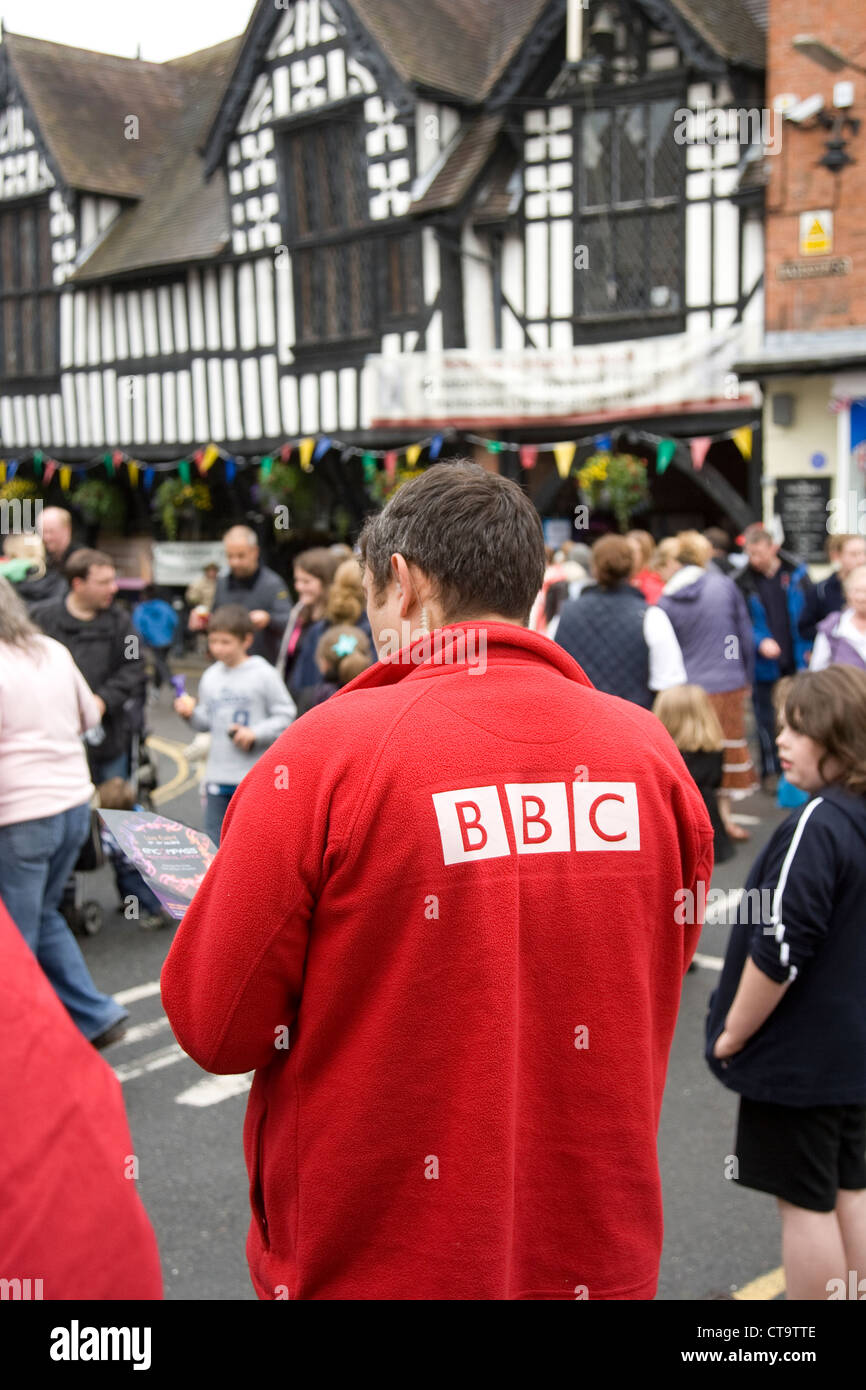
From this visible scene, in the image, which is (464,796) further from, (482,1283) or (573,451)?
(573,451)

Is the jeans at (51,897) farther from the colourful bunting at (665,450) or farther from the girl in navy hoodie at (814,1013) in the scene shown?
the colourful bunting at (665,450)

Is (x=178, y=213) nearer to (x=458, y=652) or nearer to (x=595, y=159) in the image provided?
(x=595, y=159)

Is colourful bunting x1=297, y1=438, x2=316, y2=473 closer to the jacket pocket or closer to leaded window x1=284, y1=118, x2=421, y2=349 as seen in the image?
leaded window x1=284, y1=118, x2=421, y2=349

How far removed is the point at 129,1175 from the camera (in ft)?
8.14

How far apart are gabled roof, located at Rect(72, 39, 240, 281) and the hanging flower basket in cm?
640

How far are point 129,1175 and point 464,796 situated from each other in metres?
1.28

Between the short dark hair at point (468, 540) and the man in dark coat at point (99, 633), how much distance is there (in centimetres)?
491

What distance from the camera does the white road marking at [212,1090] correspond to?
15.7 feet

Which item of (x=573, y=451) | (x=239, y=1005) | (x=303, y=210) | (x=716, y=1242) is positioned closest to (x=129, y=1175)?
(x=239, y=1005)

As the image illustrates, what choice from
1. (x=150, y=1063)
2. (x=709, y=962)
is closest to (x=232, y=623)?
(x=150, y=1063)

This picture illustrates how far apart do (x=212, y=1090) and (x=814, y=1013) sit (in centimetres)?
274

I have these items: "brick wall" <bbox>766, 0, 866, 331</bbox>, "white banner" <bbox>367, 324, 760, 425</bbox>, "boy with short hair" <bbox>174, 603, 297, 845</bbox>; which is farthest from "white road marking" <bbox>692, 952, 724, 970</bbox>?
"white banner" <bbox>367, 324, 760, 425</bbox>

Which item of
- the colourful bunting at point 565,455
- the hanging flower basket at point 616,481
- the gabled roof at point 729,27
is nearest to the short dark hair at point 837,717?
the hanging flower basket at point 616,481

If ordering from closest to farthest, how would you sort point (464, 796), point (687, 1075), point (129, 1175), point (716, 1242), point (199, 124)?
point (464, 796) < point (129, 1175) < point (716, 1242) < point (687, 1075) < point (199, 124)
